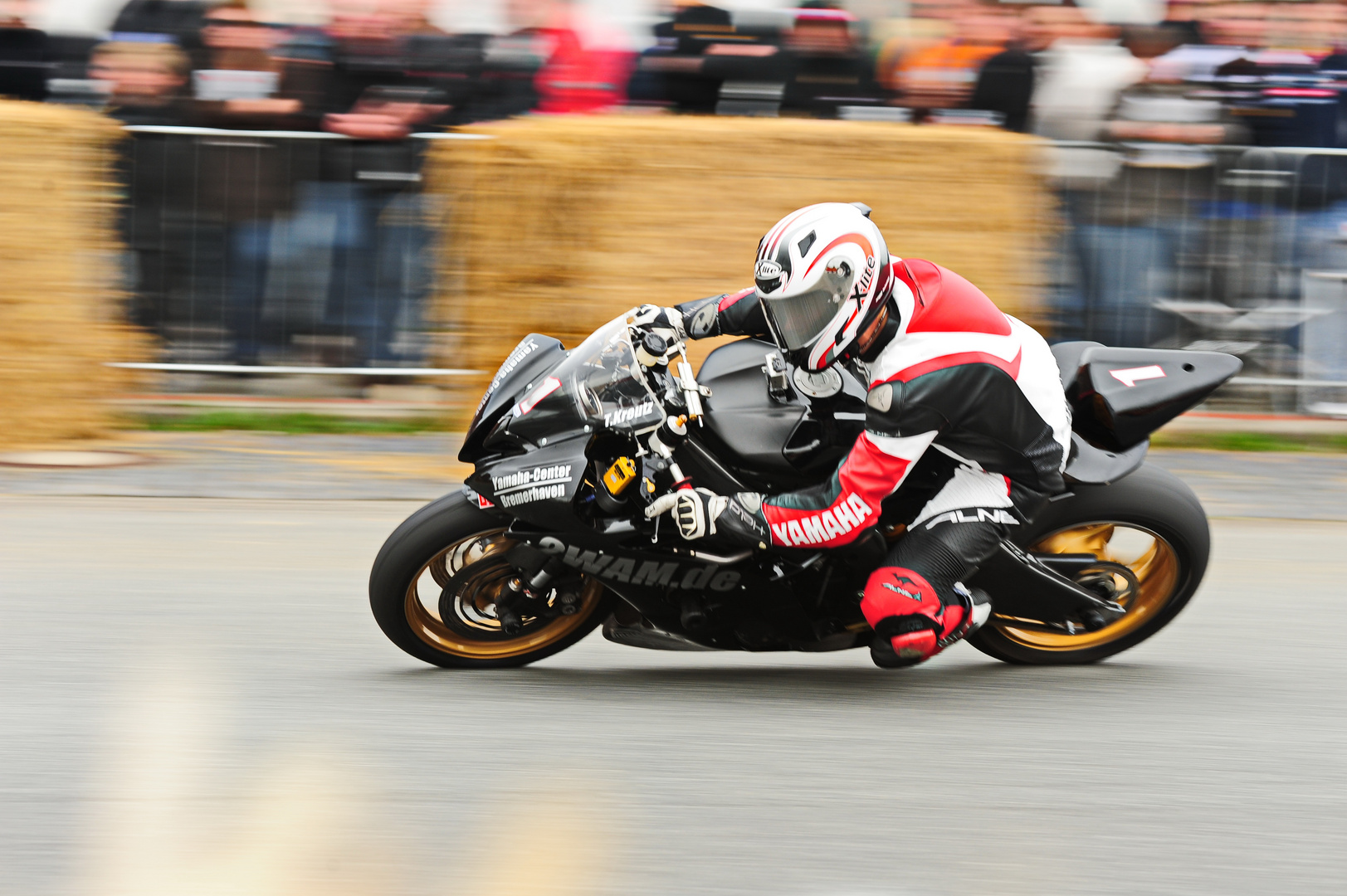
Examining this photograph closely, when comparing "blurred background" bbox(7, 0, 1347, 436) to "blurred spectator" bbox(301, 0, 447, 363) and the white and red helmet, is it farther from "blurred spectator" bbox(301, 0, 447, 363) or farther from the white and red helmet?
the white and red helmet

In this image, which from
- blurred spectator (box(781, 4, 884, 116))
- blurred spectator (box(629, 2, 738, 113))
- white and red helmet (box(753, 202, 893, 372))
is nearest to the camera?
white and red helmet (box(753, 202, 893, 372))

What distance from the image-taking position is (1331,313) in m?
8.05

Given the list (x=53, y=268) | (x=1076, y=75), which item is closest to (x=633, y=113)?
(x=1076, y=75)

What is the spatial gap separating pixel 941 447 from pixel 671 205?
3579 millimetres

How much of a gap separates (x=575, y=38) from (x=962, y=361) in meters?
4.73

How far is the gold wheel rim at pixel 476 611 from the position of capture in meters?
4.16

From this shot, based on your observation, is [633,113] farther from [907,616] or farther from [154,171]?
[907,616]

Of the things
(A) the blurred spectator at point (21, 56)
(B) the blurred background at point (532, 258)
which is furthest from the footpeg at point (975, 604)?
(A) the blurred spectator at point (21, 56)

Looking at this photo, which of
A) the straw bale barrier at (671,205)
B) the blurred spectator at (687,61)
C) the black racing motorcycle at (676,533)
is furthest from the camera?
the blurred spectator at (687,61)

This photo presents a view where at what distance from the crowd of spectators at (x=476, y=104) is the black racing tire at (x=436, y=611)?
4.00 metres

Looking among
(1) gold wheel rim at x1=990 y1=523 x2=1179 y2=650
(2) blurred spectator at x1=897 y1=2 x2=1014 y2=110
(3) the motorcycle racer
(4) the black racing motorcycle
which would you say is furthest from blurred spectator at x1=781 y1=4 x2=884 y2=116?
(1) gold wheel rim at x1=990 y1=523 x2=1179 y2=650

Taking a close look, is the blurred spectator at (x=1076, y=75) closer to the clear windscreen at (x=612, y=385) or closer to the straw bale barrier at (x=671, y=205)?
the straw bale barrier at (x=671, y=205)

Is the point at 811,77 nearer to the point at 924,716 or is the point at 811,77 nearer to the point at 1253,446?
the point at 1253,446

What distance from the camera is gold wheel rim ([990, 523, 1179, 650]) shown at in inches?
170
